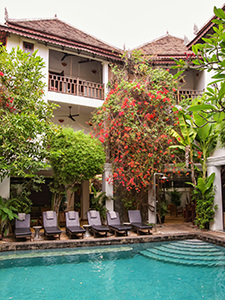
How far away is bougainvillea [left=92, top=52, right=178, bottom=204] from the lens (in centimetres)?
1296

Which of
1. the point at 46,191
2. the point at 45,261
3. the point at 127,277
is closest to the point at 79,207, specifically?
the point at 46,191

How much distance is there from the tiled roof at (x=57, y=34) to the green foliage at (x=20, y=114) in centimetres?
204

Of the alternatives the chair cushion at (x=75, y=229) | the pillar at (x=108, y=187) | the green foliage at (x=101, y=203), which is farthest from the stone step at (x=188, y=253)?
the pillar at (x=108, y=187)

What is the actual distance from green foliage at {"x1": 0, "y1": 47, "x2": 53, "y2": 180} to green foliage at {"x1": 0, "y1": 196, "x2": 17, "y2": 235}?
111 centimetres

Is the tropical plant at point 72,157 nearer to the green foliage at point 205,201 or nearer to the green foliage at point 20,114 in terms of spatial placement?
the green foliage at point 20,114

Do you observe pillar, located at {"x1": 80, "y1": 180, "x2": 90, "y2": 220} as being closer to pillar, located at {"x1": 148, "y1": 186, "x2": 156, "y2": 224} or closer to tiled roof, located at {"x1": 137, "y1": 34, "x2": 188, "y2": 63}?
pillar, located at {"x1": 148, "y1": 186, "x2": 156, "y2": 224}

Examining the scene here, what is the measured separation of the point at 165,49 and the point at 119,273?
44.2 ft

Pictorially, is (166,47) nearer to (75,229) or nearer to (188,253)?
(75,229)

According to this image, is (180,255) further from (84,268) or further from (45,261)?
(45,261)

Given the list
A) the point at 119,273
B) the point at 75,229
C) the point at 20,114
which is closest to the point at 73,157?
the point at 20,114

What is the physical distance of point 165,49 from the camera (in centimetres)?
1677

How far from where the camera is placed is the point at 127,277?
7.07 meters

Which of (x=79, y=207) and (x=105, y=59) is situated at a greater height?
(x=105, y=59)

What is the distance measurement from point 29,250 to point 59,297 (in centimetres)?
383
